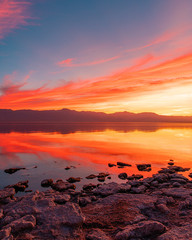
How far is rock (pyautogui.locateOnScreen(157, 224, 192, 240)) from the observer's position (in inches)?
249

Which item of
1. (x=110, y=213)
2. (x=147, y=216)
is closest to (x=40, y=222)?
(x=110, y=213)

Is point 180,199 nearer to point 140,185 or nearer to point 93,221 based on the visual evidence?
point 140,185

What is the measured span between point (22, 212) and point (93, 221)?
3.01 metres

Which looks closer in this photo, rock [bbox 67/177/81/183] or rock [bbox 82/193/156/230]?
rock [bbox 82/193/156/230]

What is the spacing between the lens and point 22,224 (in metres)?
6.86

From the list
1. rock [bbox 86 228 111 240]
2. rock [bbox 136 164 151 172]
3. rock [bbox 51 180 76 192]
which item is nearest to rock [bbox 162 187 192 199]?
rock [bbox 86 228 111 240]

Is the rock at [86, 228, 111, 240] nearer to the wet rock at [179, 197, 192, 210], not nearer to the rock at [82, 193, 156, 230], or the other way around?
the rock at [82, 193, 156, 230]

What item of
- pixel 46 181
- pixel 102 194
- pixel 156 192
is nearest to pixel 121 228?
pixel 102 194

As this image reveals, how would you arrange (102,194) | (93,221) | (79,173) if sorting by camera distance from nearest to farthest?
1. (93,221)
2. (102,194)
3. (79,173)

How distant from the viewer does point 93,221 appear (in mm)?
7836

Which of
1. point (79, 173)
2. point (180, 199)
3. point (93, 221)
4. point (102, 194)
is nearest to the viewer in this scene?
point (93, 221)

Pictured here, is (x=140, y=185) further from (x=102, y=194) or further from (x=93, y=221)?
(x=93, y=221)

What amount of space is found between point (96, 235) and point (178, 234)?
9.26 feet

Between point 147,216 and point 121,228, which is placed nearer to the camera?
point 121,228
